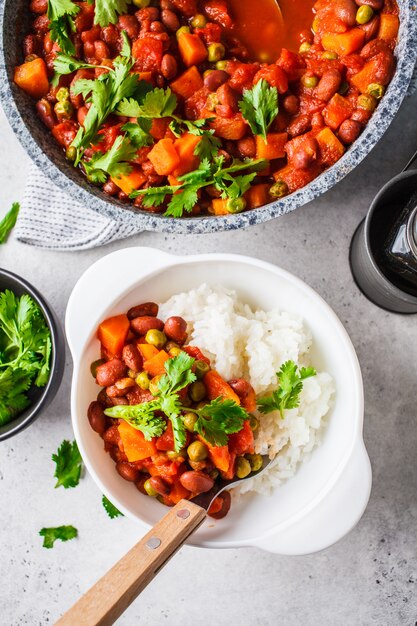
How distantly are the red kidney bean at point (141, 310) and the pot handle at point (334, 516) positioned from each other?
0.81 metres

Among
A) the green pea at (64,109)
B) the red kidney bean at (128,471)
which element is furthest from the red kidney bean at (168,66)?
the red kidney bean at (128,471)

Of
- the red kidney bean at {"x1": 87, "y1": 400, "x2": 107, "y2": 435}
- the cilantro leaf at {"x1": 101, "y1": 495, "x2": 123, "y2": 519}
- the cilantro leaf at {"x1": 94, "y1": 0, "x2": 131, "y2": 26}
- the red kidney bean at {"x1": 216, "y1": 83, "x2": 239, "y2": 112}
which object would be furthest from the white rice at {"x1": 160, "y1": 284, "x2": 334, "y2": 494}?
the cilantro leaf at {"x1": 94, "y1": 0, "x2": 131, "y2": 26}

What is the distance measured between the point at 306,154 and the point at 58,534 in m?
1.67

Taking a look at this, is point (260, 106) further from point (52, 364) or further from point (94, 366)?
point (52, 364)

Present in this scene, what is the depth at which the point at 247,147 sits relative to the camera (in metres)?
2.17

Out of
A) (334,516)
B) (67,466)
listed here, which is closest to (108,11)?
(67,466)

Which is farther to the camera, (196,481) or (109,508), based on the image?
(109,508)

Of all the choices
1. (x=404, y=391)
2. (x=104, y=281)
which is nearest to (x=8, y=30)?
(x=104, y=281)

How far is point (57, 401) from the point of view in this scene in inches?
103

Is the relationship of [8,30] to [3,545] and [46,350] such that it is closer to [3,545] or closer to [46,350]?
[46,350]

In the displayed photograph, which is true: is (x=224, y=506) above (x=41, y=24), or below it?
below

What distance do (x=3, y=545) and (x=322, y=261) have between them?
1644 millimetres

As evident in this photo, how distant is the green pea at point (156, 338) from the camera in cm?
221

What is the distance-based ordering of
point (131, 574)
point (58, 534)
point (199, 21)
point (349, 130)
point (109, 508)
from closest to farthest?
point (131, 574), point (349, 130), point (199, 21), point (109, 508), point (58, 534)
